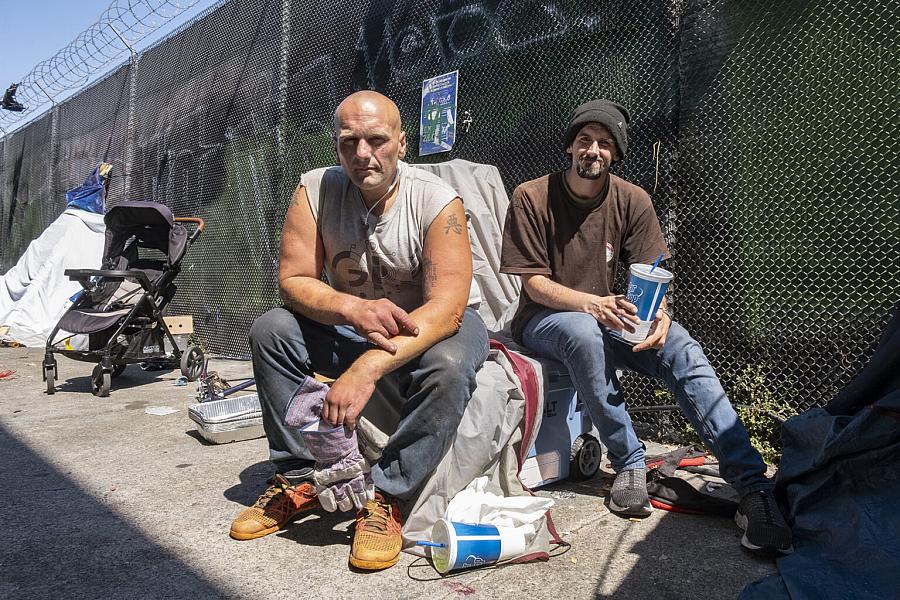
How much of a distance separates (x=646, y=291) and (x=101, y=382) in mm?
4576

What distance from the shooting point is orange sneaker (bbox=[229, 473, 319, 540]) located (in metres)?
2.24

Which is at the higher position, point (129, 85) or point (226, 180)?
point (129, 85)

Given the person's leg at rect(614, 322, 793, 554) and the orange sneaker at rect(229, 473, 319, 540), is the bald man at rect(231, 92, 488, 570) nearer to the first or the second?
the orange sneaker at rect(229, 473, 319, 540)

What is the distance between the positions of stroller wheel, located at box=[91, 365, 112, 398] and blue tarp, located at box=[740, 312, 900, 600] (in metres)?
4.86

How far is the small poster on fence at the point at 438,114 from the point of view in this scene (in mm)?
4770

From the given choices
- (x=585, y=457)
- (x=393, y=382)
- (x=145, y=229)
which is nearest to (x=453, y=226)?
(x=393, y=382)

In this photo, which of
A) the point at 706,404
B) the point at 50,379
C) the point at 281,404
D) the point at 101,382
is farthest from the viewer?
the point at 50,379

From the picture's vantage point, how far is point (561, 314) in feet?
8.69

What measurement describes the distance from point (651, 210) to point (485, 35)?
2387 millimetres

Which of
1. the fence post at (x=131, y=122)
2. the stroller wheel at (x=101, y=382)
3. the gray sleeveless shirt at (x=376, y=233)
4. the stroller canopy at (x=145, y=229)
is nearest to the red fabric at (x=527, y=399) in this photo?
the gray sleeveless shirt at (x=376, y=233)

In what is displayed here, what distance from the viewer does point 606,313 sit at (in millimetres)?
2498

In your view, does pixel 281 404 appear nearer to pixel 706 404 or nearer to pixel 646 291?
pixel 646 291

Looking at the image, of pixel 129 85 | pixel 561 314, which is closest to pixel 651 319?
pixel 561 314

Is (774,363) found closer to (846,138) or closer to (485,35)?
(846,138)
